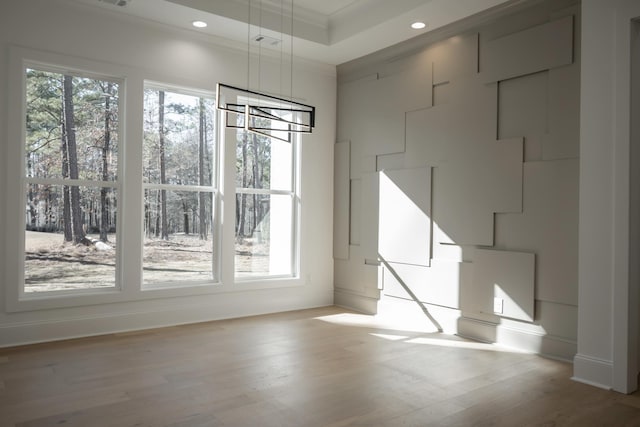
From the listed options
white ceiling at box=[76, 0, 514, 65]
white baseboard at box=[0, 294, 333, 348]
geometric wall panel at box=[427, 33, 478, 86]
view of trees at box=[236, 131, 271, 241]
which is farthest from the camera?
view of trees at box=[236, 131, 271, 241]

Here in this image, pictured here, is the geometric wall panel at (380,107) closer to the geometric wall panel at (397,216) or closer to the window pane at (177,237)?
the geometric wall panel at (397,216)

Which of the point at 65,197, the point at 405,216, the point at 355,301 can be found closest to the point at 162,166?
the point at 65,197

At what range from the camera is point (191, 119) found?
505cm

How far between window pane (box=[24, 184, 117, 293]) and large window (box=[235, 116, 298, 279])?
1.38m

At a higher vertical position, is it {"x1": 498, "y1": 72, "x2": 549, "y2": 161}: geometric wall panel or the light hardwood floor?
{"x1": 498, "y1": 72, "x2": 549, "y2": 161}: geometric wall panel

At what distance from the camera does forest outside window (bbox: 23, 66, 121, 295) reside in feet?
13.7

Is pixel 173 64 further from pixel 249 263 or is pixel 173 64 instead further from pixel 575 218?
pixel 575 218

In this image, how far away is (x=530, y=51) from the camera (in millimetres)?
3996

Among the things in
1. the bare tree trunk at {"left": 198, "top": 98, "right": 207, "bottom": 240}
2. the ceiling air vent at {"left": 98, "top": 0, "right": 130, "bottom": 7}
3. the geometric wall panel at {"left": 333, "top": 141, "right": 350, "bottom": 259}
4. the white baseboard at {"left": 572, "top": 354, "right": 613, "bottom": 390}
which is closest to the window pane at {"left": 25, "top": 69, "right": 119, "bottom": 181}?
the ceiling air vent at {"left": 98, "top": 0, "right": 130, "bottom": 7}

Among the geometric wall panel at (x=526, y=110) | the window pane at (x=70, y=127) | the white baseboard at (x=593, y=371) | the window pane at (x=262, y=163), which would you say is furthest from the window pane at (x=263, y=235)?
the white baseboard at (x=593, y=371)

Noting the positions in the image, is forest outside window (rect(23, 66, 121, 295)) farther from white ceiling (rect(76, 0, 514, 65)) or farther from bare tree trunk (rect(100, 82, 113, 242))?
white ceiling (rect(76, 0, 514, 65))

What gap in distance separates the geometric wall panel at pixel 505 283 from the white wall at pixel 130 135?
7.27 ft

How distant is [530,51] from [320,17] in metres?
2.23

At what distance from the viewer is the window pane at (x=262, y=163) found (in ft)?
17.7
